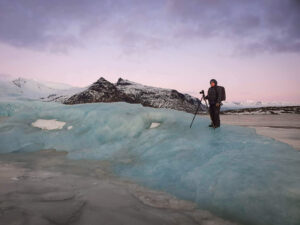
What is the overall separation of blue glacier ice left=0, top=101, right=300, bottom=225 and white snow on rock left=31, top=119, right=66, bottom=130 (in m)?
0.31

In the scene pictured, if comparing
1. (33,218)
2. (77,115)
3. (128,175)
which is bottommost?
(128,175)

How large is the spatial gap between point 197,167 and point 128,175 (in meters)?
2.07

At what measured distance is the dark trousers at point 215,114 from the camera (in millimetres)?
9039

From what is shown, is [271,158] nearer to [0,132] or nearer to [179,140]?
[179,140]

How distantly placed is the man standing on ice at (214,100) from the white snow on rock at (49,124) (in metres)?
7.93

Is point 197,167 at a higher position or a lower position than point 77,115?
lower

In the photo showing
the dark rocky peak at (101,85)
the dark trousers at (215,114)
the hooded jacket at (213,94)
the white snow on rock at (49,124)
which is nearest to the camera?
the dark trousers at (215,114)

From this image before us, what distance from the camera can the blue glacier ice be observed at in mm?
3838

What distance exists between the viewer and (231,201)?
3.98 metres

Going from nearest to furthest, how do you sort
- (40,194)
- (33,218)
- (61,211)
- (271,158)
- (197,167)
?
(33,218), (61,211), (40,194), (271,158), (197,167)

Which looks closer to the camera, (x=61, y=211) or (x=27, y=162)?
(x=61, y=211)

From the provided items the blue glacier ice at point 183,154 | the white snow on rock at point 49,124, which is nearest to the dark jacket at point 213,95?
the blue glacier ice at point 183,154

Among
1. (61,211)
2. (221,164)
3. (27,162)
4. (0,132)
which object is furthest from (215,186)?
(0,132)

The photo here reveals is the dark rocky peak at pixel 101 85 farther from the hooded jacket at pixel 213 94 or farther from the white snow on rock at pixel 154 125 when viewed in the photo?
the hooded jacket at pixel 213 94
